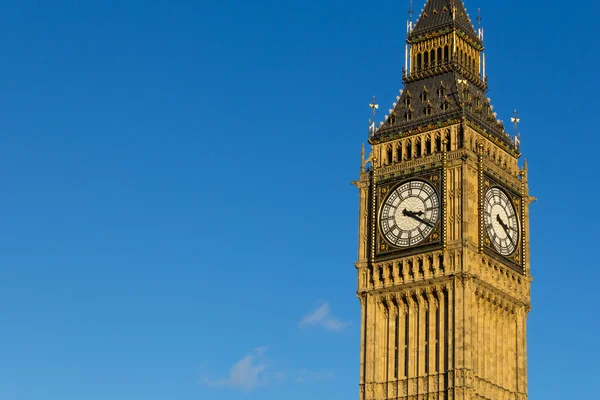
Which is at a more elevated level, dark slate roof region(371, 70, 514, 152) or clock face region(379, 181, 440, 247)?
dark slate roof region(371, 70, 514, 152)

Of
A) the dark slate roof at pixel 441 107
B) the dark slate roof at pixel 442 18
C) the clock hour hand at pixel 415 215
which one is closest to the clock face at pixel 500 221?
the clock hour hand at pixel 415 215

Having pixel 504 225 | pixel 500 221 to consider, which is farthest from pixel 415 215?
pixel 504 225

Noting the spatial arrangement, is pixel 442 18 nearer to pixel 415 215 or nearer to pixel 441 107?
pixel 441 107

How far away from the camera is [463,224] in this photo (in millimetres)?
93562

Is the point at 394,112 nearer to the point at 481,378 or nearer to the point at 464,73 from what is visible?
the point at 464,73

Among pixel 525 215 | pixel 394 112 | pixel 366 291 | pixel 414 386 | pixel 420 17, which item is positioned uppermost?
pixel 420 17

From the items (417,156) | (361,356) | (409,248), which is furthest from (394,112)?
(361,356)

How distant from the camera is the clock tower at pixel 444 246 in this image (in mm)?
92438

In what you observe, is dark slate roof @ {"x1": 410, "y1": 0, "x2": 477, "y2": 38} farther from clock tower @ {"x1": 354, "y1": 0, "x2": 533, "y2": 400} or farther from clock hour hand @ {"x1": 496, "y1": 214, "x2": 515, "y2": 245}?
clock hour hand @ {"x1": 496, "y1": 214, "x2": 515, "y2": 245}

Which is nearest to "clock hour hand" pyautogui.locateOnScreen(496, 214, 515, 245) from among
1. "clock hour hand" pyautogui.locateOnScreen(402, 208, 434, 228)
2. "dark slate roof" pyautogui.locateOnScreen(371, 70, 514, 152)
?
"clock hour hand" pyautogui.locateOnScreen(402, 208, 434, 228)

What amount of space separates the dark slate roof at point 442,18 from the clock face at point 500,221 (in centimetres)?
1291

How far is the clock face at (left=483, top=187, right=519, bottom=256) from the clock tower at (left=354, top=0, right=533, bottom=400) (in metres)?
0.09

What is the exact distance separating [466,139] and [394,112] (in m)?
7.14

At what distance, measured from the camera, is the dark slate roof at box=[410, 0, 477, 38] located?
337 feet
